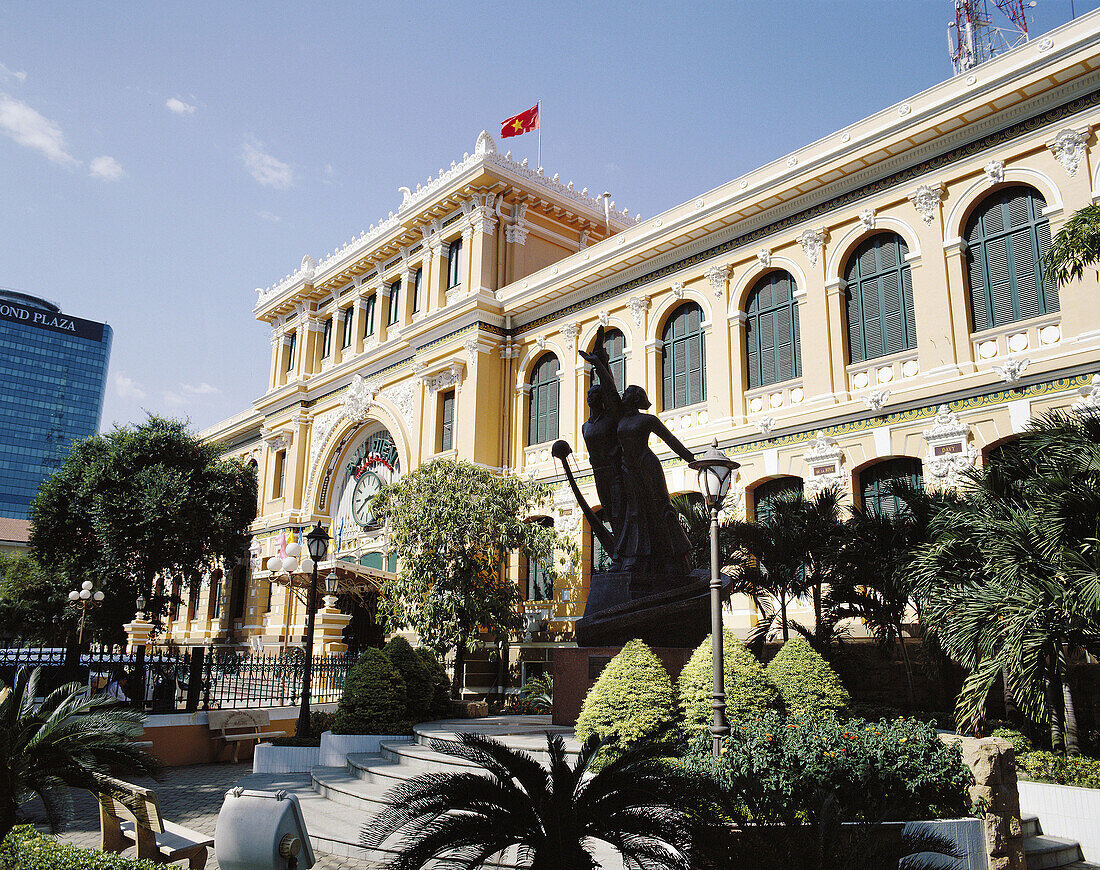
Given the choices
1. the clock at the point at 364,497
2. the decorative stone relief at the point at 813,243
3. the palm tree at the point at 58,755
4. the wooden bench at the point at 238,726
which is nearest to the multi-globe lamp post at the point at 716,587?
the palm tree at the point at 58,755

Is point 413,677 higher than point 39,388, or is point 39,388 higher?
point 39,388

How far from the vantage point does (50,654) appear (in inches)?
704

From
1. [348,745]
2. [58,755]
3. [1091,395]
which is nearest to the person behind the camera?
[58,755]

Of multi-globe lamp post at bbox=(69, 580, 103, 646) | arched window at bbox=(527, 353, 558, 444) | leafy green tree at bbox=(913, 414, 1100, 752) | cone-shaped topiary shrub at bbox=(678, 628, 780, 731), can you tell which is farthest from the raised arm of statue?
multi-globe lamp post at bbox=(69, 580, 103, 646)

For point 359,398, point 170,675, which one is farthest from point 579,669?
point 359,398

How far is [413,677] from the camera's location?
1480 cm

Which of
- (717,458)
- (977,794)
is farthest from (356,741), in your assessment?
(977,794)

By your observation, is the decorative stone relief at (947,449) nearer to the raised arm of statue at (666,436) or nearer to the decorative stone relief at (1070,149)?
the decorative stone relief at (1070,149)

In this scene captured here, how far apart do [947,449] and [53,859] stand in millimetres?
16520

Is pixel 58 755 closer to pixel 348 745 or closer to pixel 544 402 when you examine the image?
pixel 348 745

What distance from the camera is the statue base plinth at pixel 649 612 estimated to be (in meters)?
11.2

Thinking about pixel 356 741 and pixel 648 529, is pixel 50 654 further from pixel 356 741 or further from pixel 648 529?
pixel 648 529

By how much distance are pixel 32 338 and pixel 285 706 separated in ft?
371

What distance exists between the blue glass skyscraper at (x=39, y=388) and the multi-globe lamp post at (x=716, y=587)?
364 ft
